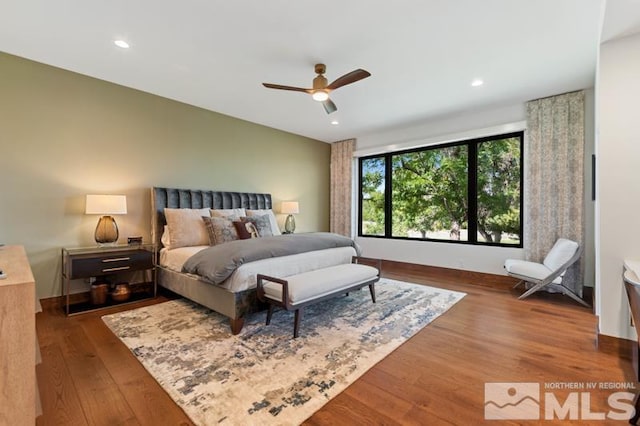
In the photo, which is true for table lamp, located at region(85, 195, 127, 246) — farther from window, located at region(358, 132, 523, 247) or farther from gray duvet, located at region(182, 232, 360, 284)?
window, located at region(358, 132, 523, 247)

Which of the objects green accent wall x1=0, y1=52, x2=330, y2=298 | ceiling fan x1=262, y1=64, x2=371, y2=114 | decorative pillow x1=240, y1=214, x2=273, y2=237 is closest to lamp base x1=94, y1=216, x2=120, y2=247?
green accent wall x1=0, y1=52, x2=330, y2=298

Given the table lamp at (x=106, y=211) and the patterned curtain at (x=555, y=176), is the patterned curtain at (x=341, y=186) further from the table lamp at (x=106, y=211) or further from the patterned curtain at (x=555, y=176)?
the table lamp at (x=106, y=211)

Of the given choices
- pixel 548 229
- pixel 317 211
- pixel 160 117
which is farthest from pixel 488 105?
pixel 160 117

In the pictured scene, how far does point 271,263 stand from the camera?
2975 mm

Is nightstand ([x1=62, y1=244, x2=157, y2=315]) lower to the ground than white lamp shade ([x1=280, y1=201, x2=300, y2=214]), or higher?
lower

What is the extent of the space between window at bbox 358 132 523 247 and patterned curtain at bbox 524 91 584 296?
0.31 metres

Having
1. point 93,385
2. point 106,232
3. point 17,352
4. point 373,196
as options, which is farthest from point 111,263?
point 373,196

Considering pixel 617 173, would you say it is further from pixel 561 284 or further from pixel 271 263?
pixel 271 263

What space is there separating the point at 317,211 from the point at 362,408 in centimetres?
517

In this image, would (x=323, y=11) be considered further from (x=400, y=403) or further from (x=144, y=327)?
(x=144, y=327)

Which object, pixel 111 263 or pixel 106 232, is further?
pixel 106 232

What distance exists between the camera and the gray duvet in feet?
8.75

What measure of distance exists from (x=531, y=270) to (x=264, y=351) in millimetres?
3522

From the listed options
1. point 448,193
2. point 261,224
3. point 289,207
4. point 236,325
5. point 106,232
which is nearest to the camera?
point 236,325
